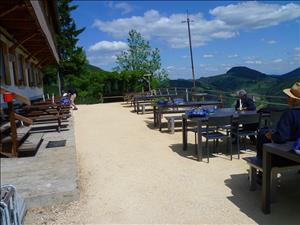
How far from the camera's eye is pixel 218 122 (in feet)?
21.0

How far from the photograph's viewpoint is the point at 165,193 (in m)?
4.76

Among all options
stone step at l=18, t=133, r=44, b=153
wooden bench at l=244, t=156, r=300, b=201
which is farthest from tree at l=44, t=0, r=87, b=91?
wooden bench at l=244, t=156, r=300, b=201

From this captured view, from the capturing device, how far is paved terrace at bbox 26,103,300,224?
4000 mm

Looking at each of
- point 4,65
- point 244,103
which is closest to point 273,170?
point 244,103

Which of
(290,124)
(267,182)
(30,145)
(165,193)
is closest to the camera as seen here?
(290,124)

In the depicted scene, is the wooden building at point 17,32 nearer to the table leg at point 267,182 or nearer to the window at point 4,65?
the window at point 4,65

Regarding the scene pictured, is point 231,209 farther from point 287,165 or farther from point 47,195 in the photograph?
point 47,195

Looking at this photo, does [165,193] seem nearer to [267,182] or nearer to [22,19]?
[267,182]

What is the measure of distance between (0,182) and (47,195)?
44.9 inches

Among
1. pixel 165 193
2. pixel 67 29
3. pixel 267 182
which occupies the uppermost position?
pixel 67 29

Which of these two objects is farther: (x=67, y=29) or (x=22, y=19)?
(x=67, y=29)

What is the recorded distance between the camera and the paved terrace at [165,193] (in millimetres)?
4000

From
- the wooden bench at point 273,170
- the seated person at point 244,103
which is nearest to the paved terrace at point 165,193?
the wooden bench at point 273,170

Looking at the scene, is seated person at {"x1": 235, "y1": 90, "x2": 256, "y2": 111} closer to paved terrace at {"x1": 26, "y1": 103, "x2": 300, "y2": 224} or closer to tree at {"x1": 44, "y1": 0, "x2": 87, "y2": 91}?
paved terrace at {"x1": 26, "y1": 103, "x2": 300, "y2": 224}
